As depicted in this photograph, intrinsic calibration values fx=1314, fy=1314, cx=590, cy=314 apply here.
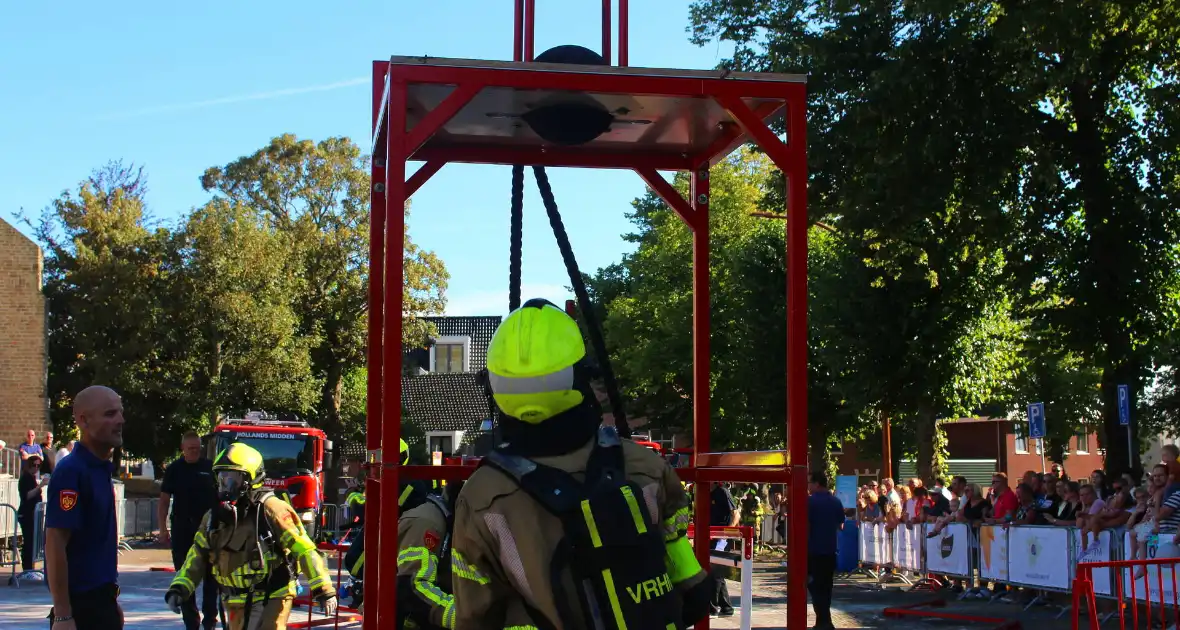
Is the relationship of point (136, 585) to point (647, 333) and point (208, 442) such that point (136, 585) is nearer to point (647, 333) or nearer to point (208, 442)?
point (208, 442)

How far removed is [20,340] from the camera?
123 ft

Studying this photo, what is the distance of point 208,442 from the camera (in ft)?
102

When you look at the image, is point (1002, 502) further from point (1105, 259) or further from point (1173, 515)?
point (1105, 259)

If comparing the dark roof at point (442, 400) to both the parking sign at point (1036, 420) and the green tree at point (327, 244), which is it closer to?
the green tree at point (327, 244)

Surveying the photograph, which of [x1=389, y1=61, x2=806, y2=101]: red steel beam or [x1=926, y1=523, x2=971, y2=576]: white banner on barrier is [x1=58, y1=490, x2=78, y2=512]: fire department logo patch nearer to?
[x1=389, y1=61, x2=806, y2=101]: red steel beam

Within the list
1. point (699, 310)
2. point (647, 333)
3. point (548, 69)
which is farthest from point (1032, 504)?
point (647, 333)

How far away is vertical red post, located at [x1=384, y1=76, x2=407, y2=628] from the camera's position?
171 inches

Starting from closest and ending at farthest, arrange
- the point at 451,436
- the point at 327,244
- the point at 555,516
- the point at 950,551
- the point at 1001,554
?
the point at 555,516 < the point at 1001,554 < the point at 950,551 < the point at 327,244 < the point at 451,436

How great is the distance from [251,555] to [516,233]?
10.9 ft

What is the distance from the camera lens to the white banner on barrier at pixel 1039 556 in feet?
49.3

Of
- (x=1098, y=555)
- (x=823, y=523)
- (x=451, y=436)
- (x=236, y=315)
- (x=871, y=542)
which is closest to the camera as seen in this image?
(x=823, y=523)

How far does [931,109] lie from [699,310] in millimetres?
14786

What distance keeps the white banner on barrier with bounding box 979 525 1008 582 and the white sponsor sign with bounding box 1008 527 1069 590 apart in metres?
0.16

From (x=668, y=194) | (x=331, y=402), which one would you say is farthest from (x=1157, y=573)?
(x=331, y=402)
